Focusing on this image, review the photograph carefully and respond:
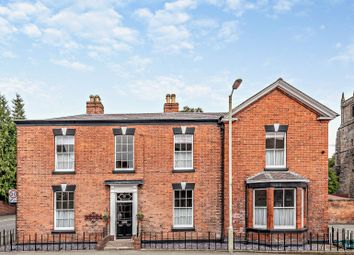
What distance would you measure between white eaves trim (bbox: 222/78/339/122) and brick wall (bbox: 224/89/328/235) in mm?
266

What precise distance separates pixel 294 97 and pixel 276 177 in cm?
503

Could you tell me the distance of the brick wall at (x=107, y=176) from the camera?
19.2m

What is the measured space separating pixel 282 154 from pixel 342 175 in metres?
39.4

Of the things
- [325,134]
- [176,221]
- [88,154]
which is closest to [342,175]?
[325,134]

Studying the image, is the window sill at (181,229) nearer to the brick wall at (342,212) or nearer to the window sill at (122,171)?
the window sill at (122,171)

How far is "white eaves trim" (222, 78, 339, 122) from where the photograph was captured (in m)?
18.9

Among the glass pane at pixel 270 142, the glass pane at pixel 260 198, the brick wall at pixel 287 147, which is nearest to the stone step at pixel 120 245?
the brick wall at pixel 287 147

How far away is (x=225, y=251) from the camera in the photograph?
652 inches

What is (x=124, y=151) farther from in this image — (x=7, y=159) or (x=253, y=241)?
(x=7, y=159)

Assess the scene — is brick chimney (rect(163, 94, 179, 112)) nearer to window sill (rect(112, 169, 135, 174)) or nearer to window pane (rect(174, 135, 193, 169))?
window pane (rect(174, 135, 193, 169))

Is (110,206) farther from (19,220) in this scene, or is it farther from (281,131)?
(281,131)

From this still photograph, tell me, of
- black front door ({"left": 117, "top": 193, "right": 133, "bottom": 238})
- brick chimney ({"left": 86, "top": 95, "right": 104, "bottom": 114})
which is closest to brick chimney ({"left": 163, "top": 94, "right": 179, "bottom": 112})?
brick chimney ({"left": 86, "top": 95, "right": 104, "bottom": 114})

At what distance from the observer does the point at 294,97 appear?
19188 millimetres

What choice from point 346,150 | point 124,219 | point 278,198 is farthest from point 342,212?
point 346,150
